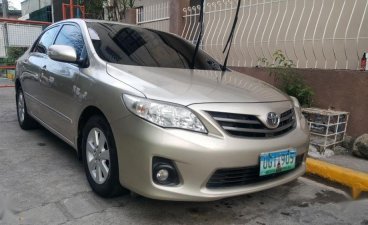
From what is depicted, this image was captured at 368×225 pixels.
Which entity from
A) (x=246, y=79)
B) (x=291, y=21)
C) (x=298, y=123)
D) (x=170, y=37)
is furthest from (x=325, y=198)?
(x=291, y=21)

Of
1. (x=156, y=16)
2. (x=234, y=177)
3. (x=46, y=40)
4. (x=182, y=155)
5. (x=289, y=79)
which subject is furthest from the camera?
(x=156, y=16)

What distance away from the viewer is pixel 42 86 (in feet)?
13.1

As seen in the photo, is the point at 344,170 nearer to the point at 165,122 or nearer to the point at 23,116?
the point at 165,122

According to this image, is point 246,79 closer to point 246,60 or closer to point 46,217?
point 46,217

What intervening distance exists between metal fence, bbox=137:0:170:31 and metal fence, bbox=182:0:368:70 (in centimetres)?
134

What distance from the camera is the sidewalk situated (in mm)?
3363

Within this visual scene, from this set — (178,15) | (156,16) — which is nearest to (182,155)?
(178,15)

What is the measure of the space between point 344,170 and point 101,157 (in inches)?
91.8

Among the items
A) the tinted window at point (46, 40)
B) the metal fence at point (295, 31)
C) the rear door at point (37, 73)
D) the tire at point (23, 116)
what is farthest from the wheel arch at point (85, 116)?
the metal fence at point (295, 31)

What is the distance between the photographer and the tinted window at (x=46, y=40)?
14.2 ft

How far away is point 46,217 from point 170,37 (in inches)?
92.5

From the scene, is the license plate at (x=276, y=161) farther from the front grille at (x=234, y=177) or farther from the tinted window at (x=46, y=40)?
the tinted window at (x=46, y=40)

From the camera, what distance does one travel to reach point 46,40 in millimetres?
4516

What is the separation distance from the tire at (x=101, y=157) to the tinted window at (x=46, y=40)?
71.0 inches
